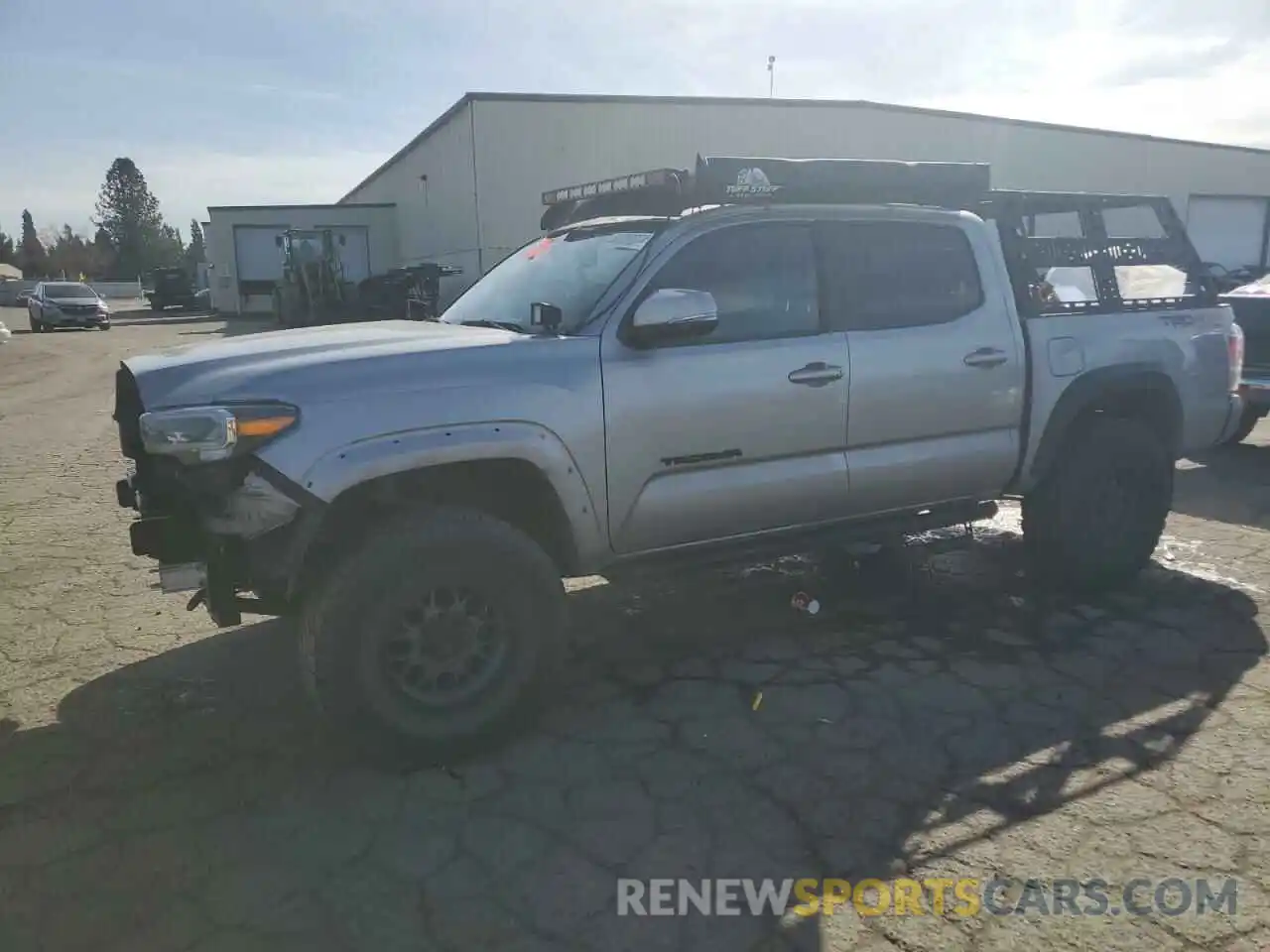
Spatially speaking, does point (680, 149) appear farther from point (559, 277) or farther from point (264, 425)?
point (264, 425)

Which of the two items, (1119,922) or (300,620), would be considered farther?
(300,620)

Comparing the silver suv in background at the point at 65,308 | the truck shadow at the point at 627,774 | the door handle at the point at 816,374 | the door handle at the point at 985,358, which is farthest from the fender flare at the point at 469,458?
the silver suv in background at the point at 65,308

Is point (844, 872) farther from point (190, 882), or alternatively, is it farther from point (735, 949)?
point (190, 882)

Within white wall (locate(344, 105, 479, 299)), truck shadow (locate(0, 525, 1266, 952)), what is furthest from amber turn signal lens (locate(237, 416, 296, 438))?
white wall (locate(344, 105, 479, 299))

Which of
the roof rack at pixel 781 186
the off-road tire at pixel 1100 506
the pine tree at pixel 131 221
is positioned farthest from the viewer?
the pine tree at pixel 131 221

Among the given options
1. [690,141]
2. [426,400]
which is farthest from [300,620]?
[690,141]

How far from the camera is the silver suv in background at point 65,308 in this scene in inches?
1162

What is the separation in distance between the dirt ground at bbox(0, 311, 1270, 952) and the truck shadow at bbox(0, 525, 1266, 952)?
1 centimetres

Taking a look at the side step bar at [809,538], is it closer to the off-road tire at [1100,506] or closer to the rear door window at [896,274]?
the off-road tire at [1100,506]

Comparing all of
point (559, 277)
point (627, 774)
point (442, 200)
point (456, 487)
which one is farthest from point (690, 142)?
point (627, 774)

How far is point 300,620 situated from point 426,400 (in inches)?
33.3

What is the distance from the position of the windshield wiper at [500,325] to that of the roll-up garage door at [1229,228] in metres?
34.1

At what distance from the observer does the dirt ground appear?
2467 mm

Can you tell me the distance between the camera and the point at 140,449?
3.19m
